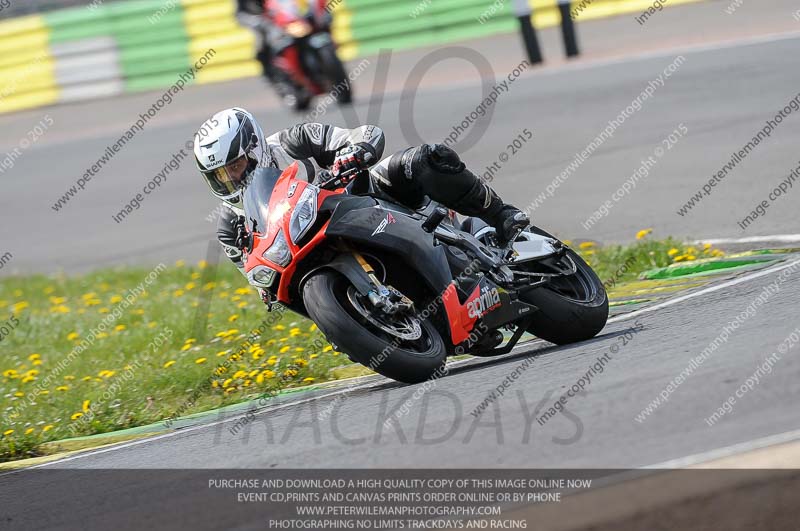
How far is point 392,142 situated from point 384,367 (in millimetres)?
8535

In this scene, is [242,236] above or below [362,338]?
above

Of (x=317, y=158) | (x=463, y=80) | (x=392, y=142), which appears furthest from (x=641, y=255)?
(x=463, y=80)

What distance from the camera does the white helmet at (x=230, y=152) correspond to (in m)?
5.77

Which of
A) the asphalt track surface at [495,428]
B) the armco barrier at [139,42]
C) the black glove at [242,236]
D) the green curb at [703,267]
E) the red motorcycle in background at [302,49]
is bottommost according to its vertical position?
the armco barrier at [139,42]

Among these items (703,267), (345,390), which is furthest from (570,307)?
(703,267)

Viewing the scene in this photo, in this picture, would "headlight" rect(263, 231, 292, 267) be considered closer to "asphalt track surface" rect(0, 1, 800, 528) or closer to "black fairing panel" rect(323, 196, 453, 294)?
"black fairing panel" rect(323, 196, 453, 294)

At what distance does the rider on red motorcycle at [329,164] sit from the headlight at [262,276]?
280 mm

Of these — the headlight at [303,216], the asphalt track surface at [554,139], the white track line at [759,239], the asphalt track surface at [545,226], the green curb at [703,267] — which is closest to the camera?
the asphalt track surface at [545,226]

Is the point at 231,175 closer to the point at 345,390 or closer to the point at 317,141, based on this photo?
the point at 317,141

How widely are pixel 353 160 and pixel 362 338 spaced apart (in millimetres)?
984

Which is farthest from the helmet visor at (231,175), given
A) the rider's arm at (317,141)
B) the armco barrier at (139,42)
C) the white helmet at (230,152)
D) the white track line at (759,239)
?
the armco barrier at (139,42)

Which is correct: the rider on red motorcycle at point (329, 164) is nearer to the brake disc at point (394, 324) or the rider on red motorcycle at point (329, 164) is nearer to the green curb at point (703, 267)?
the brake disc at point (394, 324)

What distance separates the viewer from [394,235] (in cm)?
576

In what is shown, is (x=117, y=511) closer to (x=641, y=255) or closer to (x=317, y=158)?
(x=317, y=158)
